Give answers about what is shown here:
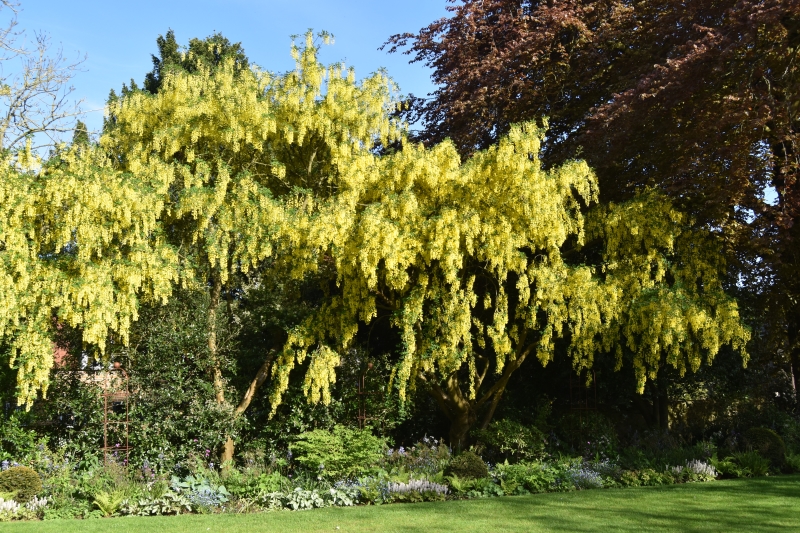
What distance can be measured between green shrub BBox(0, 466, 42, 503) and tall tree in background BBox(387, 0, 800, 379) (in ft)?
28.1

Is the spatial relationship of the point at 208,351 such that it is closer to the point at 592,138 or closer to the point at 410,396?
the point at 410,396

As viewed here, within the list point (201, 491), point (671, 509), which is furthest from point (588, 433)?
point (201, 491)

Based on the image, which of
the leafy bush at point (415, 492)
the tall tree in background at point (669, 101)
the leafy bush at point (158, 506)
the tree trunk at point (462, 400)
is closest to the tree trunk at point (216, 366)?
the leafy bush at point (158, 506)

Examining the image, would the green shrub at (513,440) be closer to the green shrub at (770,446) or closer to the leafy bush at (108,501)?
the green shrub at (770,446)

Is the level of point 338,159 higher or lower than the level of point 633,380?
higher

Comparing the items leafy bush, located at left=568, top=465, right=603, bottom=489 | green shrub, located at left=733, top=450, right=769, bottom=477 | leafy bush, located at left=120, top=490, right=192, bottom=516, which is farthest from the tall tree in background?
leafy bush, located at left=120, top=490, right=192, bottom=516

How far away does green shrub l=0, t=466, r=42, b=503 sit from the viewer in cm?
808

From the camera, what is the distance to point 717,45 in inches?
370

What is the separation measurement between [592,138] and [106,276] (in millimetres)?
7579

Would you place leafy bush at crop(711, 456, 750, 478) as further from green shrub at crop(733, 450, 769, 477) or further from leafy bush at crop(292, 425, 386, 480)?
leafy bush at crop(292, 425, 386, 480)

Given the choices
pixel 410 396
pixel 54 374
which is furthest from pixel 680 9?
pixel 54 374

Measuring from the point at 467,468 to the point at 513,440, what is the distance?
1781 mm

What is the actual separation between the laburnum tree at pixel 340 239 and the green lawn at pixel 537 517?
1889 mm

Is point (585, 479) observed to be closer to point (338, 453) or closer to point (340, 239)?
point (338, 453)
